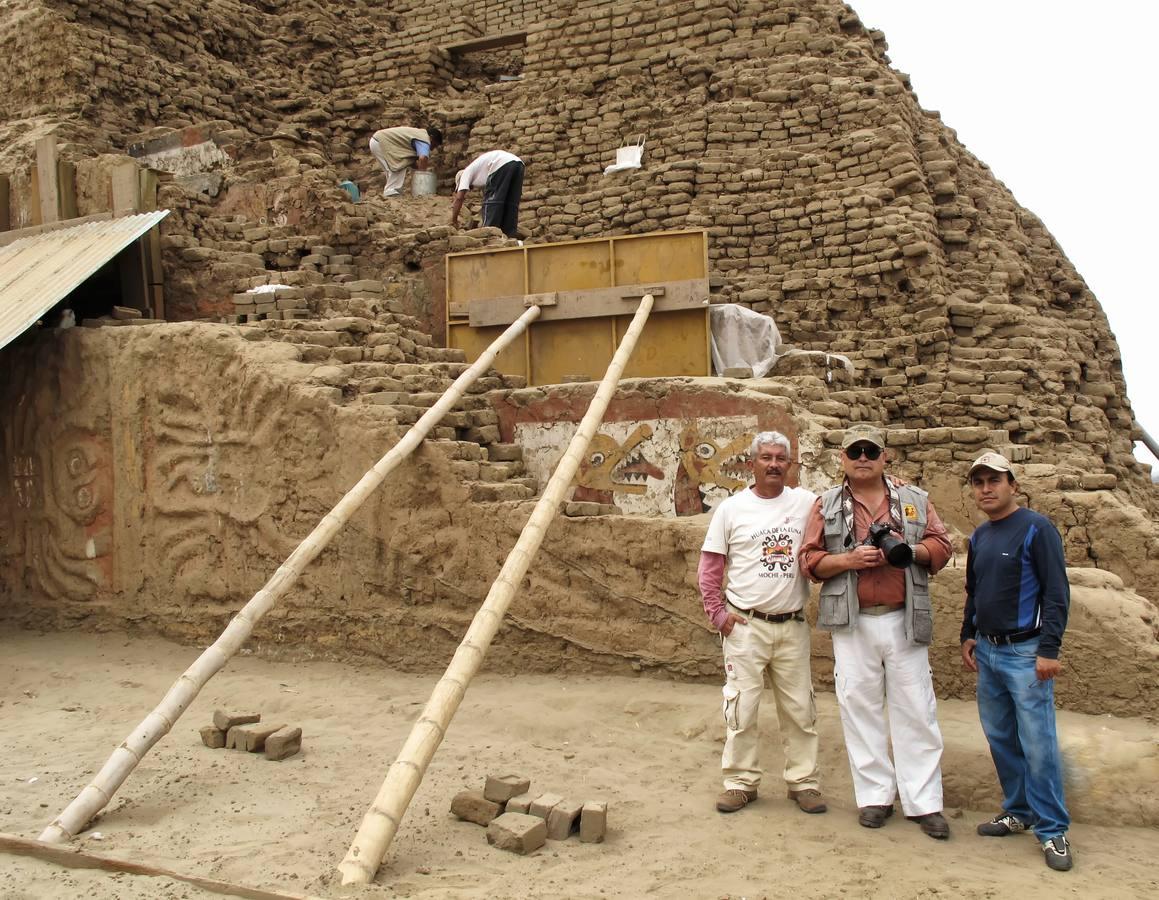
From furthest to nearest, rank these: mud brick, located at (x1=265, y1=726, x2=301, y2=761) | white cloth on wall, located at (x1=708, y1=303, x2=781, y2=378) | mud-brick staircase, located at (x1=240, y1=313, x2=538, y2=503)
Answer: white cloth on wall, located at (x1=708, y1=303, x2=781, y2=378) → mud-brick staircase, located at (x1=240, y1=313, x2=538, y2=503) → mud brick, located at (x1=265, y1=726, x2=301, y2=761)

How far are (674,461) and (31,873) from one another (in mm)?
4118

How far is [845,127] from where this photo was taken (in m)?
12.0

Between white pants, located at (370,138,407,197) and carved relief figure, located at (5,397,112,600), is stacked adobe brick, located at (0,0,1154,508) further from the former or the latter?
carved relief figure, located at (5,397,112,600)

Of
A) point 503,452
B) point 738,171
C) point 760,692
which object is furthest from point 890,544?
point 738,171

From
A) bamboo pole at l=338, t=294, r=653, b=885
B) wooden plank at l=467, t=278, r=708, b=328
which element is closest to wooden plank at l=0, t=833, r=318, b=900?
bamboo pole at l=338, t=294, r=653, b=885

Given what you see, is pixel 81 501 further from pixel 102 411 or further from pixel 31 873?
pixel 31 873

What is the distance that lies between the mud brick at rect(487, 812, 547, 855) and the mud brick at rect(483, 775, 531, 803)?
0.16 m

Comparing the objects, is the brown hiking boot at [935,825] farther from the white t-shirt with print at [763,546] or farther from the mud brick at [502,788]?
the mud brick at [502,788]

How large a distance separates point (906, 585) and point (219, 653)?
3.08 meters

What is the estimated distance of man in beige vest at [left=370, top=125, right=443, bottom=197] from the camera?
15.1 metres

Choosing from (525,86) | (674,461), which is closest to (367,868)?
(674,461)

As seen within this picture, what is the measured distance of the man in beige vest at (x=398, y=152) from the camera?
15117mm

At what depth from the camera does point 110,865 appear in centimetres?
362

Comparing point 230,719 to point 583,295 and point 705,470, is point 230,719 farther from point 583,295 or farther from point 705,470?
point 583,295
